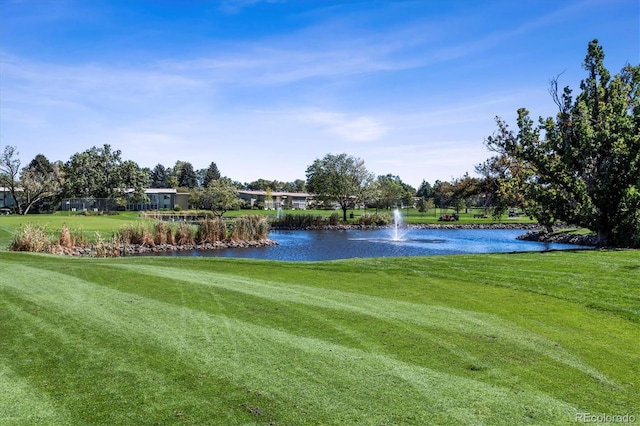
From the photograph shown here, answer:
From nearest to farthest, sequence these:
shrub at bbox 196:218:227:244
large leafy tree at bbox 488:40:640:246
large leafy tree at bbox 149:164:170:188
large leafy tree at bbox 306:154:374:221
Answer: large leafy tree at bbox 488:40:640:246
shrub at bbox 196:218:227:244
large leafy tree at bbox 306:154:374:221
large leafy tree at bbox 149:164:170:188

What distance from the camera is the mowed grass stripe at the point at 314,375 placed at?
4547mm

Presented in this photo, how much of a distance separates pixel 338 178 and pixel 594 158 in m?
53.0

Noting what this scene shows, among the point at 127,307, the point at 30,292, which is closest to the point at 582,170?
the point at 127,307

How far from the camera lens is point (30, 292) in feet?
31.5

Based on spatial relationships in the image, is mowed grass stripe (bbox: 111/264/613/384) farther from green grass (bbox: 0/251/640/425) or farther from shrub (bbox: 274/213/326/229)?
shrub (bbox: 274/213/326/229)

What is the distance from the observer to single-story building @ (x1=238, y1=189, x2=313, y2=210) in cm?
11799

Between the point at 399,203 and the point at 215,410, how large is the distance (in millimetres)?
115511

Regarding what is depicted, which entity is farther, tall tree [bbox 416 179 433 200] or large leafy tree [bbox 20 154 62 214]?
tall tree [bbox 416 179 433 200]

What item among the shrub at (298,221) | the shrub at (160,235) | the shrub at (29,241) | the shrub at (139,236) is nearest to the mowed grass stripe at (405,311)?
the shrub at (29,241)

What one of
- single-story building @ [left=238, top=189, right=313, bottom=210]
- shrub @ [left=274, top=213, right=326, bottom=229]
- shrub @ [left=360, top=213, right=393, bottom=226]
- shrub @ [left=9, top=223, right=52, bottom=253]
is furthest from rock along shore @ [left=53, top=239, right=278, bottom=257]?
single-story building @ [left=238, top=189, right=313, bottom=210]

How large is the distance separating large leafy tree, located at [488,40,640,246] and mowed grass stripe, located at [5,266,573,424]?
16607 millimetres

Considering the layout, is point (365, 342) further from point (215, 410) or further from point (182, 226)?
point (182, 226)

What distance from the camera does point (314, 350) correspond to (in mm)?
6219

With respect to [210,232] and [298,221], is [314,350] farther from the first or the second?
[298,221]
